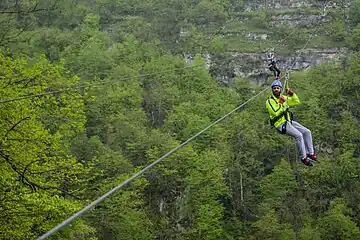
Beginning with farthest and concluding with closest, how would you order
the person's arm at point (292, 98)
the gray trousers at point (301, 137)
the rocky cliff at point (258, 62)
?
the rocky cliff at point (258, 62) → the person's arm at point (292, 98) → the gray trousers at point (301, 137)

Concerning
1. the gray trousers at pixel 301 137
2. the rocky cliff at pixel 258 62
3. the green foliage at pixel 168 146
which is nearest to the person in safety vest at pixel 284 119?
the gray trousers at pixel 301 137

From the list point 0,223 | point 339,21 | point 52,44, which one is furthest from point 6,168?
point 339,21

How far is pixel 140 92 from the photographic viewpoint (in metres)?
55.7

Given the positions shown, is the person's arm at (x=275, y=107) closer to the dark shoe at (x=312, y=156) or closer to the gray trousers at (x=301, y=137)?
the gray trousers at (x=301, y=137)

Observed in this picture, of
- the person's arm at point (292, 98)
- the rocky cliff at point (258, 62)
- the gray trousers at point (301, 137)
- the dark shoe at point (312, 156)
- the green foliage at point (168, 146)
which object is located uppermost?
the person's arm at point (292, 98)

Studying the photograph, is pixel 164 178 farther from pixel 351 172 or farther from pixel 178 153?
pixel 351 172

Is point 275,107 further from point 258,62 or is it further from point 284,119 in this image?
point 258,62

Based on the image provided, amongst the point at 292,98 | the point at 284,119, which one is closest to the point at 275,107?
the point at 284,119

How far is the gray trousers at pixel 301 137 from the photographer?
9.92 metres

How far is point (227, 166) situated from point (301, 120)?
13696 mm

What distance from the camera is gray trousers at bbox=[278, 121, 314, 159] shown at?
9916 millimetres

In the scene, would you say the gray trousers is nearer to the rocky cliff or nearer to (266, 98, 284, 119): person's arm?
(266, 98, 284, 119): person's arm

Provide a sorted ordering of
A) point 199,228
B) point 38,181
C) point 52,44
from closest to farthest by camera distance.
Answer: point 38,181, point 199,228, point 52,44

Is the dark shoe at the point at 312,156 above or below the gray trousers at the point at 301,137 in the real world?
below
